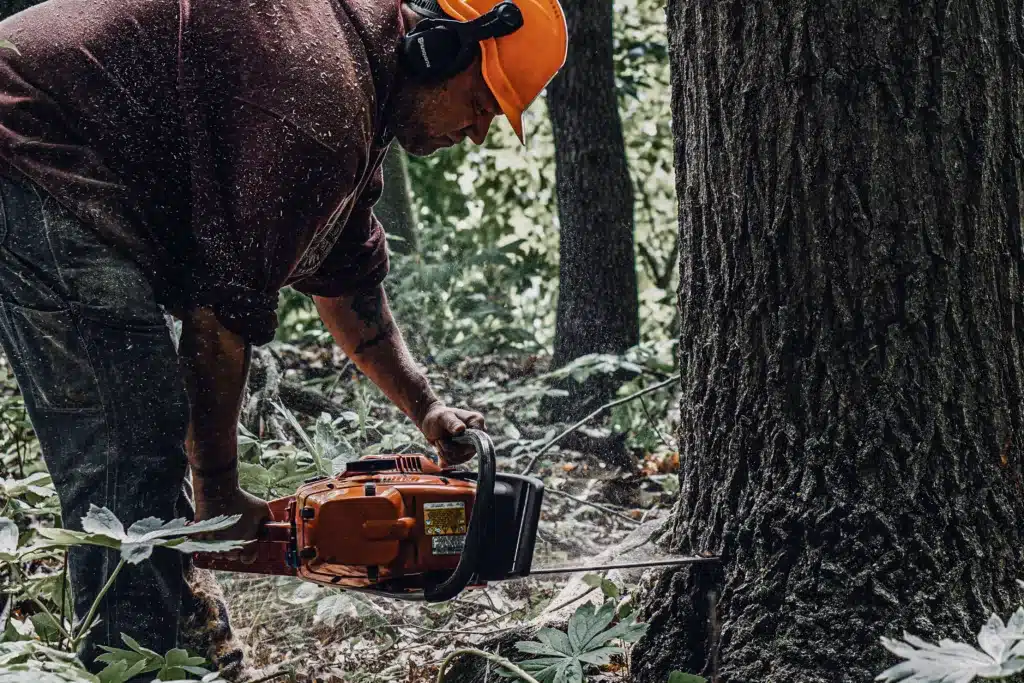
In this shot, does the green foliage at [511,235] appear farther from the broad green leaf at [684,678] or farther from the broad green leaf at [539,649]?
the broad green leaf at [684,678]

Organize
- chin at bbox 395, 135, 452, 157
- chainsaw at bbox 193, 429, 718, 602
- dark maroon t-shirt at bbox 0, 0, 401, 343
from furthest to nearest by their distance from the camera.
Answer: chin at bbox 395, 135, 452, 157
chainsaw at bbox 193, 429, 718, 602
dark maroon t-shirt at bbox 0, 0, 401, 343

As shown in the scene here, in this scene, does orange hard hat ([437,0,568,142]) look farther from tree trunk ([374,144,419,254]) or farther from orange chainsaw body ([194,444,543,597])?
tree trunk ([374,144,419,254])

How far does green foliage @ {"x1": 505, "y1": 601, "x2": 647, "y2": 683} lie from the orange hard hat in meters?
1.23

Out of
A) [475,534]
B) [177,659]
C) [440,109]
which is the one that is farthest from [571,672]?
[440,109]

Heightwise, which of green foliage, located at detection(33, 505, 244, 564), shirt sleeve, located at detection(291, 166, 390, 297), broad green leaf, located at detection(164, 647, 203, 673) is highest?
shirt sleeve, located at detection(291, 166, 390, 297)

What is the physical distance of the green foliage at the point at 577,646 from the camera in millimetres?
2170

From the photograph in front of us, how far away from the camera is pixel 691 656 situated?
95.5 inches

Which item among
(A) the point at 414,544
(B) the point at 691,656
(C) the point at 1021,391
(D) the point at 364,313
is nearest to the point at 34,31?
(D) the point at 364,313

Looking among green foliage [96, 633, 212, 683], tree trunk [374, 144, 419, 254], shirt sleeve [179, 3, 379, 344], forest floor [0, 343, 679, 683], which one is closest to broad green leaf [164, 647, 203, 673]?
green foliage [96, 633, 212, 683]

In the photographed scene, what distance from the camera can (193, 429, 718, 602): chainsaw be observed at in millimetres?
2340

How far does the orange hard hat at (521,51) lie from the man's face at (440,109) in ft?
0.16

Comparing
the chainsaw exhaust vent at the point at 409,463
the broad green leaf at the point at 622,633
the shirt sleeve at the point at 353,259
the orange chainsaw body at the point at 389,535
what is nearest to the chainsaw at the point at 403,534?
the orange chainsaw body at the point at 389,535

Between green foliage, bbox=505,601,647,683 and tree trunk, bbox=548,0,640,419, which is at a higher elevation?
tree trunk, bbox=548,0,640,419

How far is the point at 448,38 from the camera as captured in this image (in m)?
2.28
